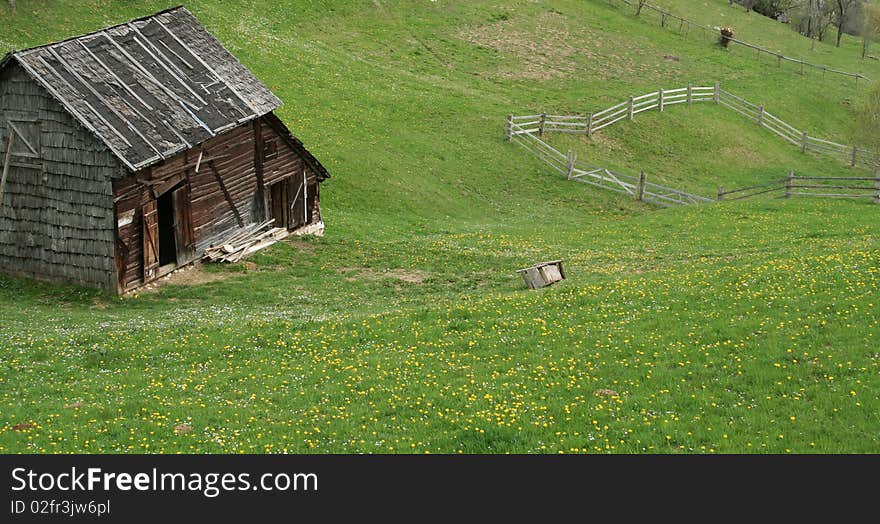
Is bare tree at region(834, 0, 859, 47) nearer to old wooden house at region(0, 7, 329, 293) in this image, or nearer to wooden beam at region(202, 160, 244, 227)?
old wooden house at region(0, 7, 329, 293)

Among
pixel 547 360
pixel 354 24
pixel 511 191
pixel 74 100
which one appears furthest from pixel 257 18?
pixel 547 360

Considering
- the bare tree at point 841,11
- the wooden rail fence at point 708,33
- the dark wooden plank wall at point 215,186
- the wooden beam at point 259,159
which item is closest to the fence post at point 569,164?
the dark wooden plank wall at point 215,186

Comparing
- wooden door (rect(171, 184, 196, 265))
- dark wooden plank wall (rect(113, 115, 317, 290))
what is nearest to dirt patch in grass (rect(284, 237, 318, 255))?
dark wooden plank wall (rect(113, 115, 317, 290))

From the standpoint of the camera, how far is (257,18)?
195ft

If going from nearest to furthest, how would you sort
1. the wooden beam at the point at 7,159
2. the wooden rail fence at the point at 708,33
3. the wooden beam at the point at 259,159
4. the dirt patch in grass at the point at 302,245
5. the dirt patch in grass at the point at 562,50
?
the wooden beam at the point at 7,159, the wooden beam at the point at 259,159, the dirt patch in grass at the point at 302,245, the dirt patch in grass at the point at 562,50, the wooden rail fence at the point at 708,33

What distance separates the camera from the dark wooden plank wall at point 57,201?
27594 millimetres

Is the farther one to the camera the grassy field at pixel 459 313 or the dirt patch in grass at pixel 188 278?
the dirt patch in grass at pixel 188 278

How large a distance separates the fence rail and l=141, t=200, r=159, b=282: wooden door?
84.1 feet

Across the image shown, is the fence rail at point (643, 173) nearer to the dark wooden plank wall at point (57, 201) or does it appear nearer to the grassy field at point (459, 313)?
the grassy field at point (459, 313)

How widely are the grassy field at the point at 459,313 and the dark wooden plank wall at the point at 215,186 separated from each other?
1.29 metres

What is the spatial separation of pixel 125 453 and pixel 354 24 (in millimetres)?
52225

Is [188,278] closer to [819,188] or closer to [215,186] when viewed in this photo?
[215,186]

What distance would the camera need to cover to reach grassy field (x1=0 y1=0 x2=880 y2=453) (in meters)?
16.5
